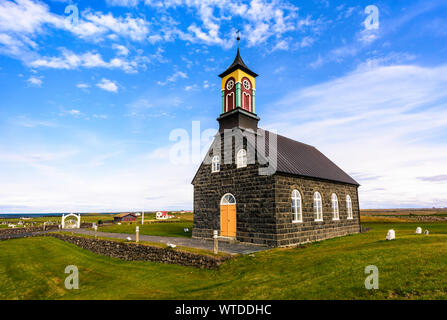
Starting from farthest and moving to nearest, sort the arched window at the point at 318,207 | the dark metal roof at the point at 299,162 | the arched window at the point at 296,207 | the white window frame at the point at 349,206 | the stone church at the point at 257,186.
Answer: the white window frame at the point at 349,206 → the arched window at the point at 318,207 → the dark metal roof at the point at 299,162 → the arched window at the point at 296,207 → the stone church at the point at 257,186

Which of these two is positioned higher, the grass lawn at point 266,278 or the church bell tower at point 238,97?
the church bell tower at point 238,97

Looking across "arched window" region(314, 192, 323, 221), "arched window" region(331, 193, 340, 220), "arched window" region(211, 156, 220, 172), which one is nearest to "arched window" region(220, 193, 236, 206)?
"arched window" region(211, 156, 220, 172)

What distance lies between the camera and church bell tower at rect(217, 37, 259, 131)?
2122 centimetres

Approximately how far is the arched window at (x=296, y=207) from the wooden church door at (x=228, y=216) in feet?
14.5

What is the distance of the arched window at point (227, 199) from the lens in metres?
19.4

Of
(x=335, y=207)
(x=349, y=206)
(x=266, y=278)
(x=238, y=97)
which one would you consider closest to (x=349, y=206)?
(x=349, y=206)

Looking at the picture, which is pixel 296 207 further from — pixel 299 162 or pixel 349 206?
pixel 349 206

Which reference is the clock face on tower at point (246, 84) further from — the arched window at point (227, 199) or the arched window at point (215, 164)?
the arched window at point (227, 199)

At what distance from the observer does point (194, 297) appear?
861cm

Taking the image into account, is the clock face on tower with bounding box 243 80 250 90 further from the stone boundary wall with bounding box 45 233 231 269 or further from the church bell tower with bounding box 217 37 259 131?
the stone boundary wall with bounding box 45 233 231 269

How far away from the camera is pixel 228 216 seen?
63.7ft

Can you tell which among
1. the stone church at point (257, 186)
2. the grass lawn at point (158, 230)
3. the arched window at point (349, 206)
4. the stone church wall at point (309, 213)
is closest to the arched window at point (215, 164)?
the stone church at point (257, 186)

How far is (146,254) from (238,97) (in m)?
14.2
